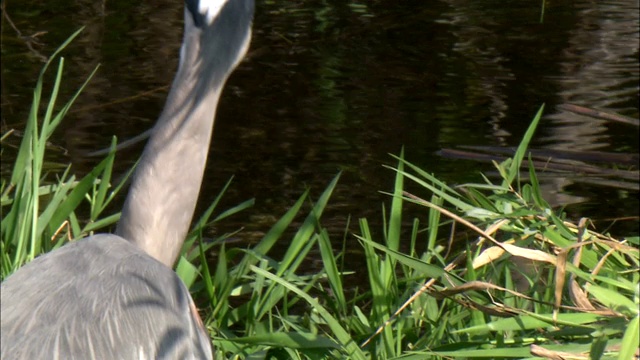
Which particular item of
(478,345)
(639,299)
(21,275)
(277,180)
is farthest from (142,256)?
(277,180)

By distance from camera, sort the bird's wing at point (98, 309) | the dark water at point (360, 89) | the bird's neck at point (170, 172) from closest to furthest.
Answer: the bird's wing at point (98, 309) → the bird's neck at point (170, 172) → the dark water at point (360, 89)

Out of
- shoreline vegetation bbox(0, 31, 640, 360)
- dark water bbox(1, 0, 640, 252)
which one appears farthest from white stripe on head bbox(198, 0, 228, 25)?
dark water bbox(1, 0, 640, 252)

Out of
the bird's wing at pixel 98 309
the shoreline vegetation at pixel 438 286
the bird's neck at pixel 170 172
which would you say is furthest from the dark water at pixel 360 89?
the bird's wing at pixel 98 309

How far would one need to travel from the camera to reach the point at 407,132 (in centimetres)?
406

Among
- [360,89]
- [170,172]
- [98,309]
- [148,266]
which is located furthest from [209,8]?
[360,89]

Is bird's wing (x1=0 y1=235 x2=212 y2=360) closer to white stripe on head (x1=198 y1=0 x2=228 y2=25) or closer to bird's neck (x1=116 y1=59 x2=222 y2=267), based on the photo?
bird's neck (x1=116 y1=59 x2=222 y2=267)

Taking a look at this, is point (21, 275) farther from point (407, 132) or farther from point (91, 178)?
point (407, 132)

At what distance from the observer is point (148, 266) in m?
1.98

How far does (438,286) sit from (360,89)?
203cm

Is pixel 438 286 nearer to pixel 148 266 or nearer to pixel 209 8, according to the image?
pixel 148 266

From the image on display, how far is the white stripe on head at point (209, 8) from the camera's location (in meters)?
2.18

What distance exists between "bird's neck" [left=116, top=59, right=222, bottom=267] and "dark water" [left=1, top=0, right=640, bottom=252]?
53.6 inches

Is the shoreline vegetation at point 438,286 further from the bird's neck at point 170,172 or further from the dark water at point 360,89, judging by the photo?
the dark water at point 360,89

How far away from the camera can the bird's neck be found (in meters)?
2.16
